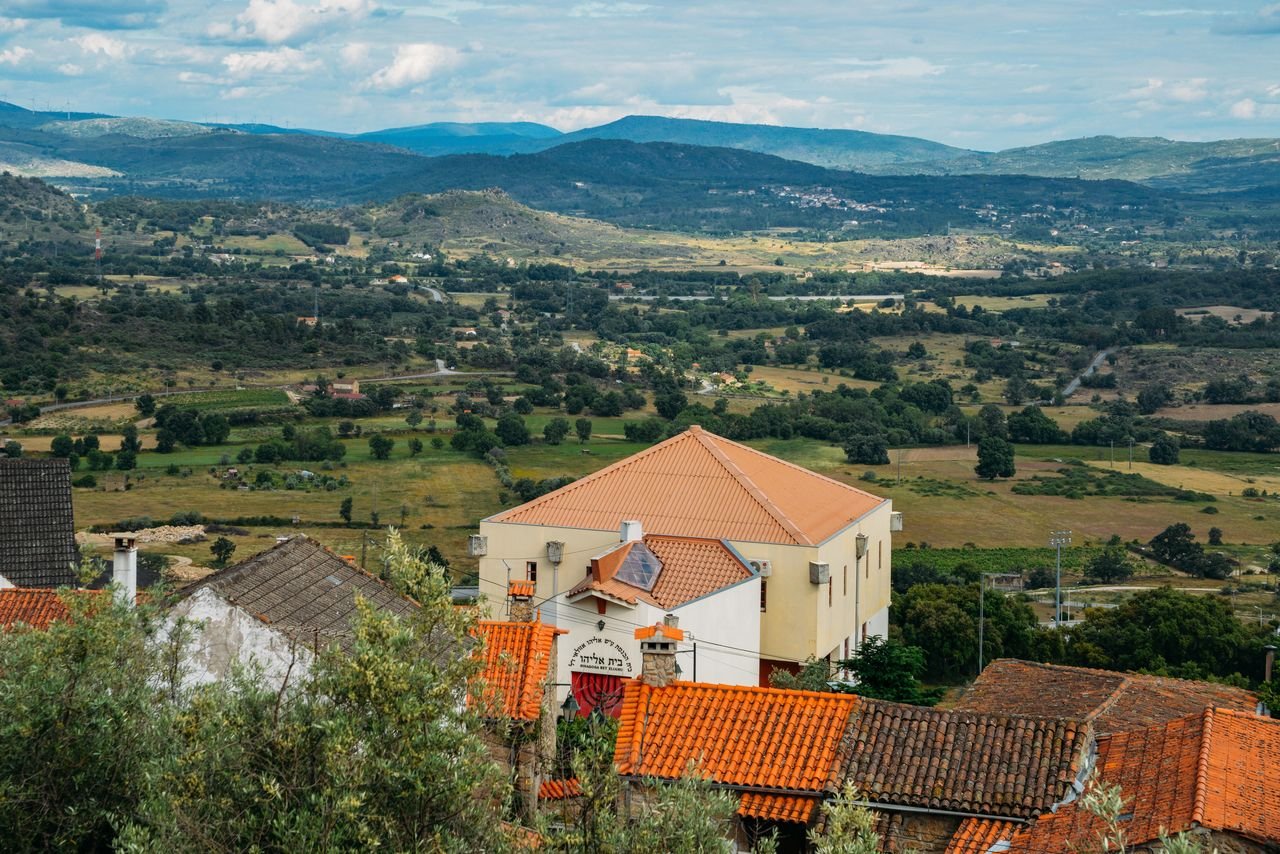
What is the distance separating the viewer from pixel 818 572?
30156mm

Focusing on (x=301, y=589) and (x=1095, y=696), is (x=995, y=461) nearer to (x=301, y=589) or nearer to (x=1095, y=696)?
(x=1095, y=696)

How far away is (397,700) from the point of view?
11273 mm

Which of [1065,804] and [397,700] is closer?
[397,700]

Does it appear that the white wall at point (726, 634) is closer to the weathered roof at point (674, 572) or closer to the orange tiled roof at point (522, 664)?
the weathered roof at point (674, 572)

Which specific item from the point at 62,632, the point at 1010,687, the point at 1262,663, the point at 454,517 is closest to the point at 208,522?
the point at 454,517

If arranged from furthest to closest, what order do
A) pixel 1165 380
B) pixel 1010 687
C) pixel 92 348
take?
pixel 1165 380 < pixel 92 348 < pixel 1010 687

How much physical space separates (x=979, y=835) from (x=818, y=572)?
15539mm

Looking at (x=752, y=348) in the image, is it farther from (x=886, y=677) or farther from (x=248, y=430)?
(x=886, y=677)

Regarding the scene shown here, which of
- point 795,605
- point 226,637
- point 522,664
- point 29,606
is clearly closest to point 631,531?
point 795,605

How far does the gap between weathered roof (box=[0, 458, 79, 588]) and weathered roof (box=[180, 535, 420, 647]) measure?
21.0ft

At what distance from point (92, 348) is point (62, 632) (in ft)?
319

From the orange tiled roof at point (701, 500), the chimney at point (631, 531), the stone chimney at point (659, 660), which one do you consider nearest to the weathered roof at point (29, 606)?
the stone chimney at point (659, 660)

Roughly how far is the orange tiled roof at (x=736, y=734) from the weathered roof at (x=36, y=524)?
1219 centimetres

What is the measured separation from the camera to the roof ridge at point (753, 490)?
30867mm
